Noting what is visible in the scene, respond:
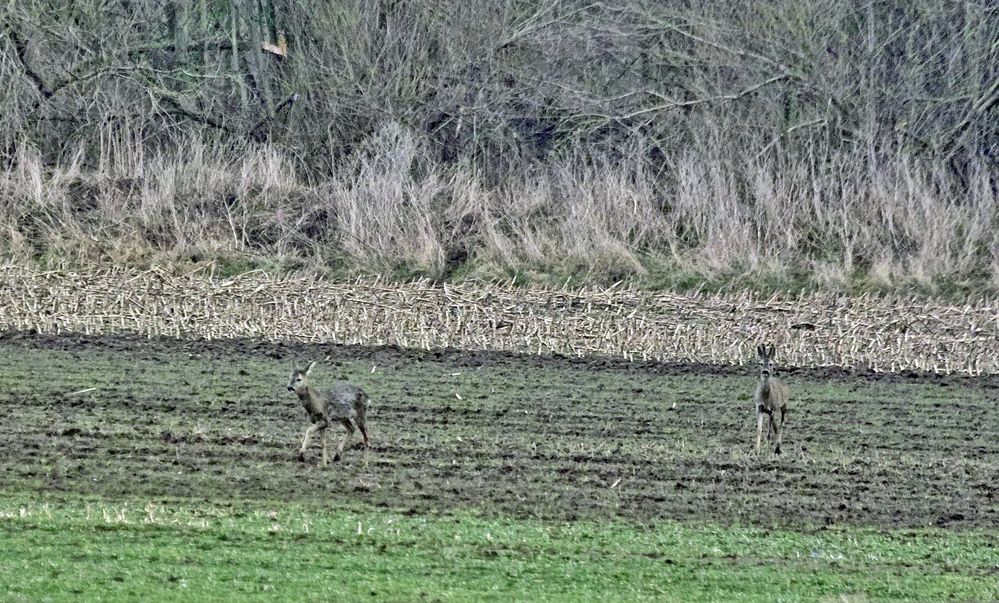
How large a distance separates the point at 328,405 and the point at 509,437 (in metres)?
2.59

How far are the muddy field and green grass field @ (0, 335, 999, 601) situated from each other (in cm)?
5

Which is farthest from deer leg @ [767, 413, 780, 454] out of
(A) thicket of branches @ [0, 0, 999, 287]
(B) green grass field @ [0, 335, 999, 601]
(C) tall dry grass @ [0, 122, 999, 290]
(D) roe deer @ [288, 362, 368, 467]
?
(A) thicket of branches @ [0, 0, 999, 287]

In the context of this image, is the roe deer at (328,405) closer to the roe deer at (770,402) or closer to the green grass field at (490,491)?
the green grass field at (490,491)

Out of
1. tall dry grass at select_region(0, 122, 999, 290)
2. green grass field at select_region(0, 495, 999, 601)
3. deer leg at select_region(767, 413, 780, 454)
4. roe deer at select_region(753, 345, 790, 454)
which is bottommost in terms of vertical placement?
green grass field at select_region(0, 495, 999, 601)

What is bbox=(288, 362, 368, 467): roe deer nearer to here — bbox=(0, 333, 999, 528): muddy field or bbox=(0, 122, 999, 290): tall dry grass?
bbox=(0, 333, 999, 528): muddy field

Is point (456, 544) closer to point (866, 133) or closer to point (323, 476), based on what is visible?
point (323, 476)

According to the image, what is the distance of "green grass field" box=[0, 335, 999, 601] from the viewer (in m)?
9.31

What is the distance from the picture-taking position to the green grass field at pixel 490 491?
931 centimetres

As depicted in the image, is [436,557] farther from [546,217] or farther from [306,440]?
[546,217]

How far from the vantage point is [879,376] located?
22.6 meters

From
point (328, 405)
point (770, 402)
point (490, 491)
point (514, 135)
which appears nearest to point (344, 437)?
point (328, 405)

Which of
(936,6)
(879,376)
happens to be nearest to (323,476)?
(879,376)

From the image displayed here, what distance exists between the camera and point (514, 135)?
36938mm

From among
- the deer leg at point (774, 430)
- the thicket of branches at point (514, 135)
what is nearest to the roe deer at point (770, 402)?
the deer leg at point (774, 430)
